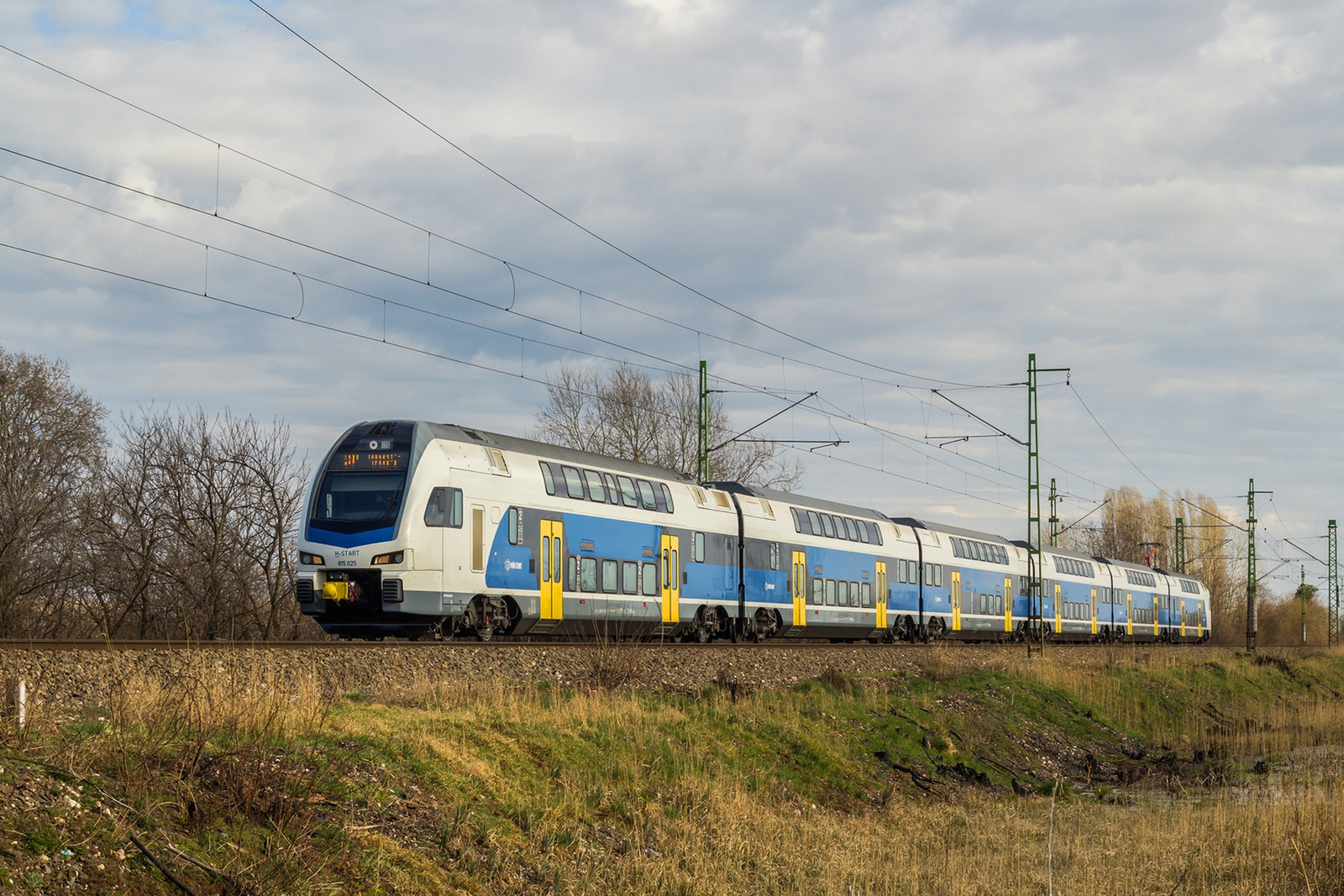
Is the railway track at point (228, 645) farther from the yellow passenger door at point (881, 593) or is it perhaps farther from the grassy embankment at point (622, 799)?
the yellow passenger door at point (881, 593)

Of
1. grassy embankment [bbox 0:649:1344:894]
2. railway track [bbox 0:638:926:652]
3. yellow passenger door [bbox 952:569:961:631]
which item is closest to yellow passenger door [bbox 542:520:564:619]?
railway track [bbox 0:638:926:652]

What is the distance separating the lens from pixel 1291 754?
27266 mm

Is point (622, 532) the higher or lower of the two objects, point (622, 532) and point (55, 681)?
the higher

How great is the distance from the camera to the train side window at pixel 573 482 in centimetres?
2338

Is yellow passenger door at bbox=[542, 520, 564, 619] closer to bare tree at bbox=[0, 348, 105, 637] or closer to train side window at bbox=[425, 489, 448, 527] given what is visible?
train side window at bbox=[425, 489, 448, 527]

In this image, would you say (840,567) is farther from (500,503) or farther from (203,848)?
(203,848)

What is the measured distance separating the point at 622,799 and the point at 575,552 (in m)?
10.5

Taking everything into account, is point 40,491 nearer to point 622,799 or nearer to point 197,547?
point 197,547

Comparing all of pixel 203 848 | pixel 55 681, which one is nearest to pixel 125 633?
pixel 55 681

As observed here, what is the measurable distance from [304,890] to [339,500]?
43.6ft

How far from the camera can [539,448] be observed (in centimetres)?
2328

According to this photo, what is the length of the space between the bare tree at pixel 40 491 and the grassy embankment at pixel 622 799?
22331mm

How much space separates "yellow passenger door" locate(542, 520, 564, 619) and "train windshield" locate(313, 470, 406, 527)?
3481 millimetres

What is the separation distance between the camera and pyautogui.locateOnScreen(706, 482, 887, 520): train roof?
102ft
